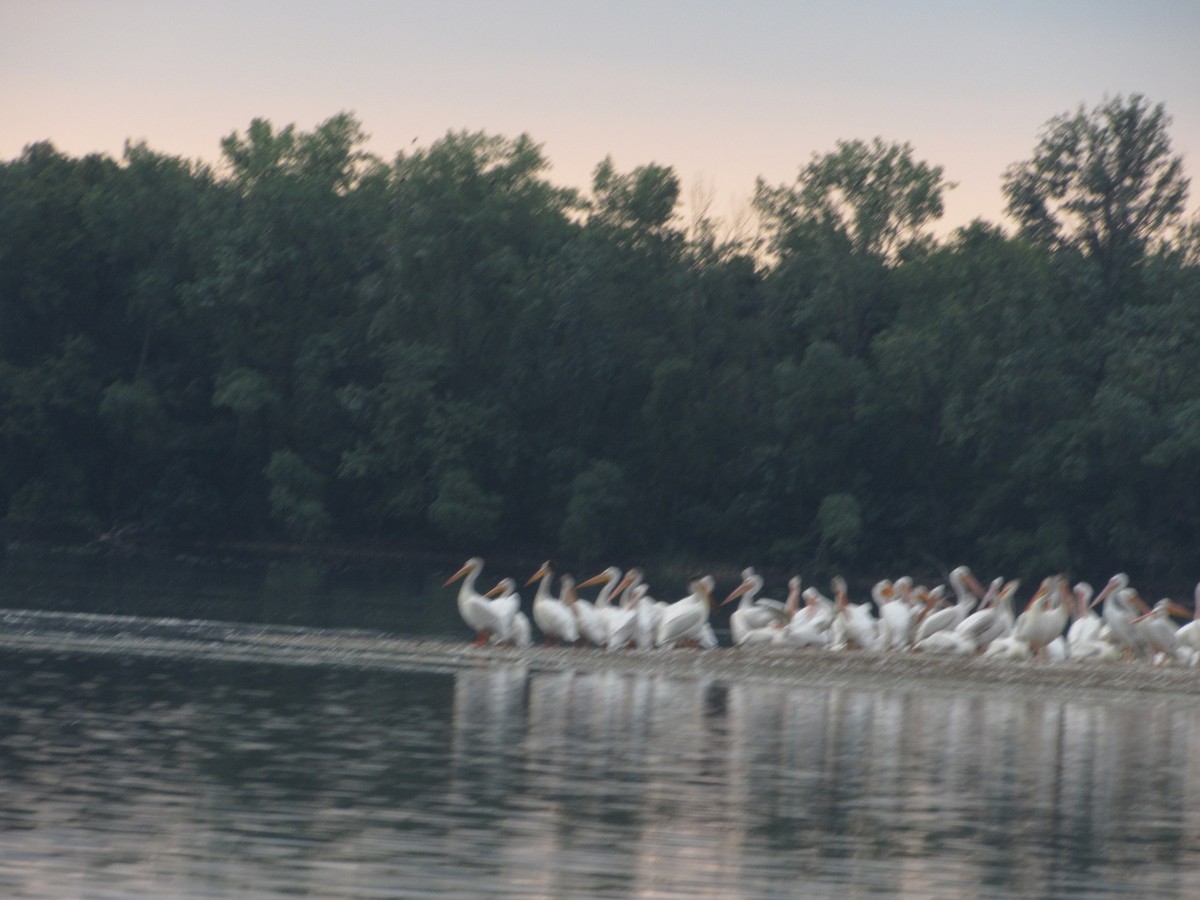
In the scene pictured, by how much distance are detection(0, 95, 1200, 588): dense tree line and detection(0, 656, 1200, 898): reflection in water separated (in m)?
35.6

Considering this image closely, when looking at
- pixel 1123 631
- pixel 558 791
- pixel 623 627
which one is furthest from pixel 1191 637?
pixel 558 791

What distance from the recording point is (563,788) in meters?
14.5

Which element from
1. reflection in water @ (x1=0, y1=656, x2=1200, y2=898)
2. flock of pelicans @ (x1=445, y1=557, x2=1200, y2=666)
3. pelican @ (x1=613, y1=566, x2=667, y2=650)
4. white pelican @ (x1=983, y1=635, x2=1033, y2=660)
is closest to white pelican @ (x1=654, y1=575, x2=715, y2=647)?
flock of pelicans @ (x1=445, y1=557, x2=1200, y2=666)

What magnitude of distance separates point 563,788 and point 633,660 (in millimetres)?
10614

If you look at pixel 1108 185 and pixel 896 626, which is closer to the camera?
pixel 896 626

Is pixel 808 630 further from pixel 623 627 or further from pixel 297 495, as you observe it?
pixel 297 495

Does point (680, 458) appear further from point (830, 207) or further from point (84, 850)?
point (84, 850)

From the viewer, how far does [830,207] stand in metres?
61.7

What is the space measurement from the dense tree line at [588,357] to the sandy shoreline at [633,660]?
30.4 meters

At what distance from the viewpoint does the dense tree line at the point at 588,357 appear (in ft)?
187

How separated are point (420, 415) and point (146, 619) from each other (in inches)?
1219

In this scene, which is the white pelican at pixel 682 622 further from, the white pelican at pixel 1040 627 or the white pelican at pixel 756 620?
the white pelican at pixel 1040 627

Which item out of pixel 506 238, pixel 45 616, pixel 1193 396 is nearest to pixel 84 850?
pixel 45 616

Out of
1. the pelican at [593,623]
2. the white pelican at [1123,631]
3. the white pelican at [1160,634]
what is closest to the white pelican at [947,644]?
the white pelican at [1123,631]
